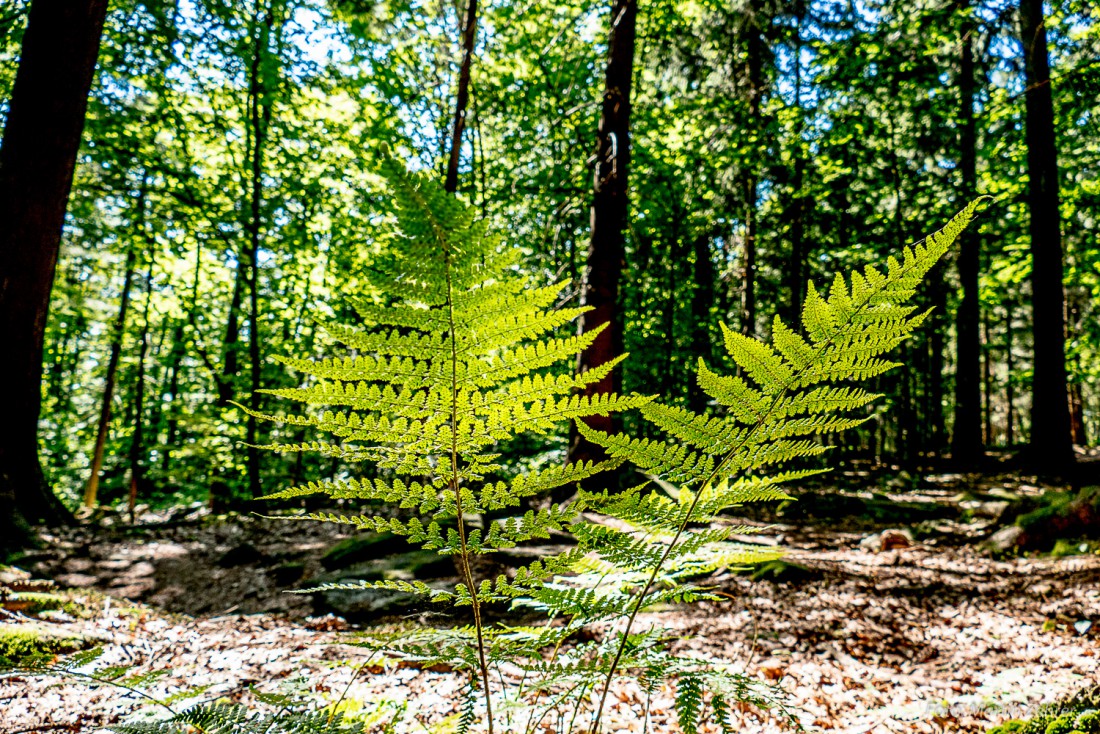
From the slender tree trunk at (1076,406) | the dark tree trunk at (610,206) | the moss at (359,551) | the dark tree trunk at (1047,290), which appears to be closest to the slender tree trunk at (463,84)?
the dark tree trunk at (610,206)

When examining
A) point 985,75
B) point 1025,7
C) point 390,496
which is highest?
point 985,75

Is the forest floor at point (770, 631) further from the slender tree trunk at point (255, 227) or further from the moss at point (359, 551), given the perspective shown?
the slender tree trunk at point (255, 227)

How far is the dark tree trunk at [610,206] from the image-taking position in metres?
7.24

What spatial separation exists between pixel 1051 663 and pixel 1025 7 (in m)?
11.3

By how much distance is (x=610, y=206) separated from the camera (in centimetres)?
746

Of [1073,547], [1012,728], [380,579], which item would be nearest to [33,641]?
[380,579]

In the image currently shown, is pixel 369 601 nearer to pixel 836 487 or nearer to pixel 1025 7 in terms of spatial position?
pixel 836 487

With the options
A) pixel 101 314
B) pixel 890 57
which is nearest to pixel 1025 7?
pixel 890 57

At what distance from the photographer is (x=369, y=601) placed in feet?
15.1

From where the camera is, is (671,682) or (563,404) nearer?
(563,404)

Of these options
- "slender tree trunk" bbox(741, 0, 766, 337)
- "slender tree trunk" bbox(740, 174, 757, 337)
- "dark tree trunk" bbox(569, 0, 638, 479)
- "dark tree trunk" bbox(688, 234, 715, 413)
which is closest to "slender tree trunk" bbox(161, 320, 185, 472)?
"dark tree trunk" bbox(569, 0, 638, 479)

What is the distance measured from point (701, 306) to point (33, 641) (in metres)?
12.3

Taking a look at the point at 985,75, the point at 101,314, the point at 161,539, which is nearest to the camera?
Result: the point at 161,539

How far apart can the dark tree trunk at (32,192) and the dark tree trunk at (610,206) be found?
561 cm
